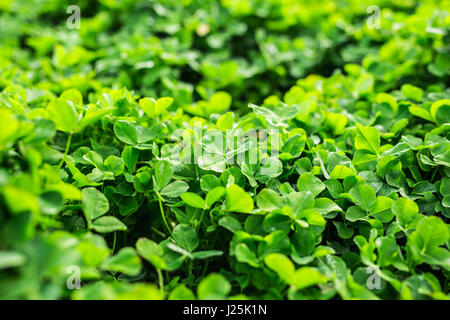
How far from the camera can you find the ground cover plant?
872mm

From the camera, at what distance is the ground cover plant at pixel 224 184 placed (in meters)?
0.87

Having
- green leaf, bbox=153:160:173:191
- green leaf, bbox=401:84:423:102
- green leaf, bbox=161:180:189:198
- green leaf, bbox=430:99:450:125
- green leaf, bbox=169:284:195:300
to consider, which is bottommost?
green leaf, bbox=169:284:195:300

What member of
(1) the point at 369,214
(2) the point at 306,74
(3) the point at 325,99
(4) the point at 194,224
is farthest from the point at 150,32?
(1) the point at 369,214

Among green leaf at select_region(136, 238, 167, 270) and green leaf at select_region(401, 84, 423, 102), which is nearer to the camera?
green leaf at select_region(136, 238, 167, 270)

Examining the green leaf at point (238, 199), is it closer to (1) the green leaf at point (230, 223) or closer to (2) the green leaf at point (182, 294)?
(1) the green leaf at point (230, 223)

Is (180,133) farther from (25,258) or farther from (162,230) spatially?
(25,258)

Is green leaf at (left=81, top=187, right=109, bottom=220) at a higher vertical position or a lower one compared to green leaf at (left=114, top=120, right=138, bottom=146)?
lower

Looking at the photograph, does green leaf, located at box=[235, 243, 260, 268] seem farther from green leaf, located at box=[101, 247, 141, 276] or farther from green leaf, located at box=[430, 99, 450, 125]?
green leaf, located at box=[430, 99, 450, 125]

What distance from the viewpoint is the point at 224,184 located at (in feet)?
3.84

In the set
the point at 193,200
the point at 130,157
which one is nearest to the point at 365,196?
the point at 193,200

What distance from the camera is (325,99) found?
1.88 m

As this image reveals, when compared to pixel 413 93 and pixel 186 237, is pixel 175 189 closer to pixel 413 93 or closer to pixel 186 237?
pixel 186 237

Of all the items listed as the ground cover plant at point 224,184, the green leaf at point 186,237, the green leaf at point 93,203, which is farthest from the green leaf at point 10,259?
the green leaf at point 186,237

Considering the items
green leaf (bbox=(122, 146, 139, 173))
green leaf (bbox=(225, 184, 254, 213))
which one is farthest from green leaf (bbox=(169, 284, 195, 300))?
green leaf (bbox=(122, 146, 139, 173))
